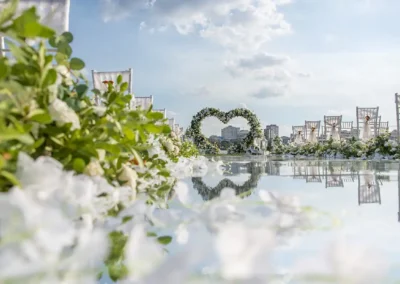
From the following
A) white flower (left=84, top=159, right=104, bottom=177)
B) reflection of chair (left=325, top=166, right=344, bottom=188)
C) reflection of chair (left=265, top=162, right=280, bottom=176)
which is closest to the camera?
white flower (left=84, top=159, right=104, bottom=177)

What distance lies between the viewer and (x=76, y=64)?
0.65 meters

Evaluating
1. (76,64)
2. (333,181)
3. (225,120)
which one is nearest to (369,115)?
(225,120)

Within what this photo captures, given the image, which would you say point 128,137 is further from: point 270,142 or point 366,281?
point 270,142

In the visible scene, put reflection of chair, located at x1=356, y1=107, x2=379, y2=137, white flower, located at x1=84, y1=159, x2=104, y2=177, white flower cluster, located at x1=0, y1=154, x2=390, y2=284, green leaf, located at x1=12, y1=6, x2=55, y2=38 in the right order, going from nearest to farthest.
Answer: white flower cluster, located at x1=0, y1=154, x2=390, y2=284
green leaf, located at x1=12, y1=6, x2=55, y2=38
white flower, located at x1=84, y1=159, x2=104, y2=177
reflection of chair, located at x1=356, y1=107, x2=379, y2=137

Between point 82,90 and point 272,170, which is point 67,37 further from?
point 272,170

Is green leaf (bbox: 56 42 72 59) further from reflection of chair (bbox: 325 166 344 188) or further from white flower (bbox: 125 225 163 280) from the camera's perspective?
reflection of chair (bbox: 325 166 344 188)

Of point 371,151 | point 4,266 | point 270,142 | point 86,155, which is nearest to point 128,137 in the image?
point 86,155

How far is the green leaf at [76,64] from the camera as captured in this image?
0.65 m

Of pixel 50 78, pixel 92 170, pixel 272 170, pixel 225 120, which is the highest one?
pixel 225 120

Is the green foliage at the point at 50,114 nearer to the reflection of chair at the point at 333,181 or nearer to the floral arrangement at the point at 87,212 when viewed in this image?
the floral arrangement at the point at 87,212

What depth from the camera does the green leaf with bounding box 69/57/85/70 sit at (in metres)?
0.65

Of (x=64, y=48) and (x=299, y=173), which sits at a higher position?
(x=64, y=48)

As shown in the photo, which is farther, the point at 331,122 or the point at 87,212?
the point at 331,122

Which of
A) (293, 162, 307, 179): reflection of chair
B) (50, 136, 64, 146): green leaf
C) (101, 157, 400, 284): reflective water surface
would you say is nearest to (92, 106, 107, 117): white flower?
(50, 136, 64, 146): green leaf
